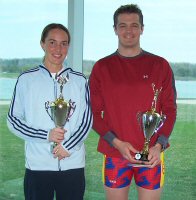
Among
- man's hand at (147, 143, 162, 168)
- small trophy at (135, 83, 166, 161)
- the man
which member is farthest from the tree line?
man's hand at (147, 143, 162, 168)

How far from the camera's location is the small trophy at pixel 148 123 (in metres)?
1.77

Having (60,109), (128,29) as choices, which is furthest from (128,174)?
(128,29)

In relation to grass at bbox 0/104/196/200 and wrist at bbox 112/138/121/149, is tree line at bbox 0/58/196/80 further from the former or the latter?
wrist at bbox 112/138/121/149

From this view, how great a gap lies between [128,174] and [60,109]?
51 centimetres

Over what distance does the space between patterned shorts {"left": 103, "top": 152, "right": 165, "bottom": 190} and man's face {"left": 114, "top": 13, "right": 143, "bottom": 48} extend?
1.94ft

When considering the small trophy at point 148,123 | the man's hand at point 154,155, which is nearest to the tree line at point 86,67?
the small trophy at point 148,123

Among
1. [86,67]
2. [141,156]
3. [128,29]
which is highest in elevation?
[128,29]

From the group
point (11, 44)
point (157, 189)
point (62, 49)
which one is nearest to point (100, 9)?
point (11, 44)

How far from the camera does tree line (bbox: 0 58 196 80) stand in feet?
8.89

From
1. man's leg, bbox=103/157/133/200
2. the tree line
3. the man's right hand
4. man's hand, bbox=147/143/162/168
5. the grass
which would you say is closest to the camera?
the man's right hand

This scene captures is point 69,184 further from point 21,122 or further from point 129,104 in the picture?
point 129,104

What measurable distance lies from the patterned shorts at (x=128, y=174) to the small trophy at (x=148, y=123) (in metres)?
0.13

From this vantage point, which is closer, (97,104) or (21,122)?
(21,122)

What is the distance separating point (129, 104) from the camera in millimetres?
1856
